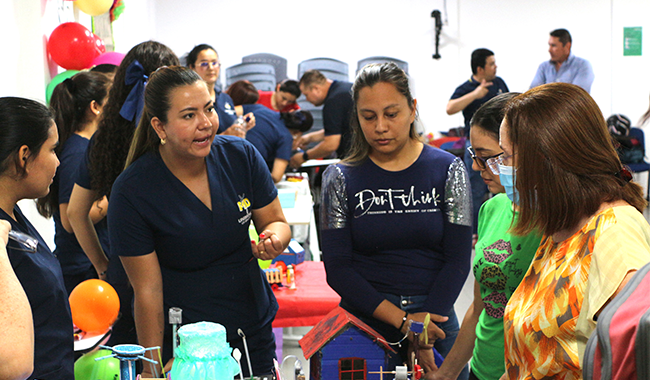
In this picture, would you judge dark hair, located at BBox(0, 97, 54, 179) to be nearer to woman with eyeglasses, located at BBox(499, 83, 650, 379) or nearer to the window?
the window

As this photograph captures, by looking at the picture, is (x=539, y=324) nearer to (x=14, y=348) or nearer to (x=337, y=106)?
(x=14, y=348)

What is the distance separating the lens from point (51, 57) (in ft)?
10.4

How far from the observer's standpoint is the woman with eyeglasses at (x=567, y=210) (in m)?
0.90

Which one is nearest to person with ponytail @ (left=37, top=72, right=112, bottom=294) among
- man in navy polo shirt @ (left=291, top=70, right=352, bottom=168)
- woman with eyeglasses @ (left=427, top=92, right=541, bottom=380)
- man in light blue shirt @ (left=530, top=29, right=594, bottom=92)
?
woman with eyeglasses @ (left=427, top=92, right=541, bottom=380)

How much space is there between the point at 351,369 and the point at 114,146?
1166 millimetres

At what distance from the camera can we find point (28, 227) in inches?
50.3

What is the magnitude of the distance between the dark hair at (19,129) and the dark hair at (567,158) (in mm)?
969

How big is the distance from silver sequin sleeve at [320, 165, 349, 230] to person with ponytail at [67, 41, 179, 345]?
0.70 metres

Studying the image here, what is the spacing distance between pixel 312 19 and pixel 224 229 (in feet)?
23.9

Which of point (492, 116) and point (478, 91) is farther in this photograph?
point (478, 91)

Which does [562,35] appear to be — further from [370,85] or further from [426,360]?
[426,360]

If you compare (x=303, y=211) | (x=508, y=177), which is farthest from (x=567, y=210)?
(x=303, y=211)

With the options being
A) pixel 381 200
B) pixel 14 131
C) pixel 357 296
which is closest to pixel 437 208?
pixel 381 200

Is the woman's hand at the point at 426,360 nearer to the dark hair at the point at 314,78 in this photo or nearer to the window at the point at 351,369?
the window at the point at 351,369
